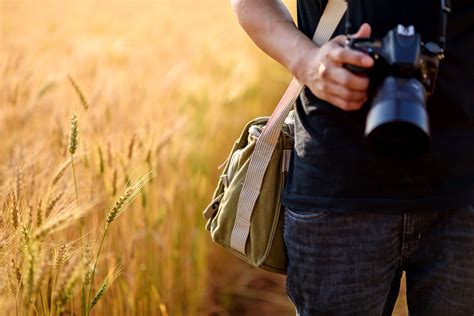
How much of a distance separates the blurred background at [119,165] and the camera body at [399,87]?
0.49 meters

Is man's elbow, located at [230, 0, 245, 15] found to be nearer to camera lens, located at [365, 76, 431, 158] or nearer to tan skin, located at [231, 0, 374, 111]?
tan skin, located at [231, 0, 374, 111]

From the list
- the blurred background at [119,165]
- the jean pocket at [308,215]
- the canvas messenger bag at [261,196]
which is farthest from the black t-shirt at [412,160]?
the blurred background at [119,165]

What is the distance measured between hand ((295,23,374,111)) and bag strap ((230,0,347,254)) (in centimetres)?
8

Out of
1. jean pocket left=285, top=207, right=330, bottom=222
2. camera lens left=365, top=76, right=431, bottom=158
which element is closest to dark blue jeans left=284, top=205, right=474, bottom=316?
jean pocket left=285, top=207, right=330, bottom=222

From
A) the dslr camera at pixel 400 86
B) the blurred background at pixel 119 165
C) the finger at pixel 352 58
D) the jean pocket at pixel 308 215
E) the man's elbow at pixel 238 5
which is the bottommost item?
the blurred background at pixel 119 165

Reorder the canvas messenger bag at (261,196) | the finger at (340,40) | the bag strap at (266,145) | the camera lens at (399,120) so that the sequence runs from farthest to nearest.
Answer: the canvas messenger bag at (261,196)
the bag strap at (266,145)
the finger at (340,40)
the camera lens at (399,120)

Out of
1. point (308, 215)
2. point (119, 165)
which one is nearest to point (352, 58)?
point (308, 215)

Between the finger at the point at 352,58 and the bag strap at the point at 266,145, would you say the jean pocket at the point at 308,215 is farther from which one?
the finger at the point at 352,58

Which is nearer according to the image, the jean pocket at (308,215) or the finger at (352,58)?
the finger at (352,58)

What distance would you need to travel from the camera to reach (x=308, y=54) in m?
1.15

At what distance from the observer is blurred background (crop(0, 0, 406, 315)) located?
138 centimetres

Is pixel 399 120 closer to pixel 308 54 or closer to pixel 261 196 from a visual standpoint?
pixel 308 54

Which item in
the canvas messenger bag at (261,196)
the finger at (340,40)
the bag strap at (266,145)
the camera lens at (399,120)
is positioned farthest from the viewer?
the canvas messenger bag at (261,196)

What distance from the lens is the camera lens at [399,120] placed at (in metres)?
0.97
